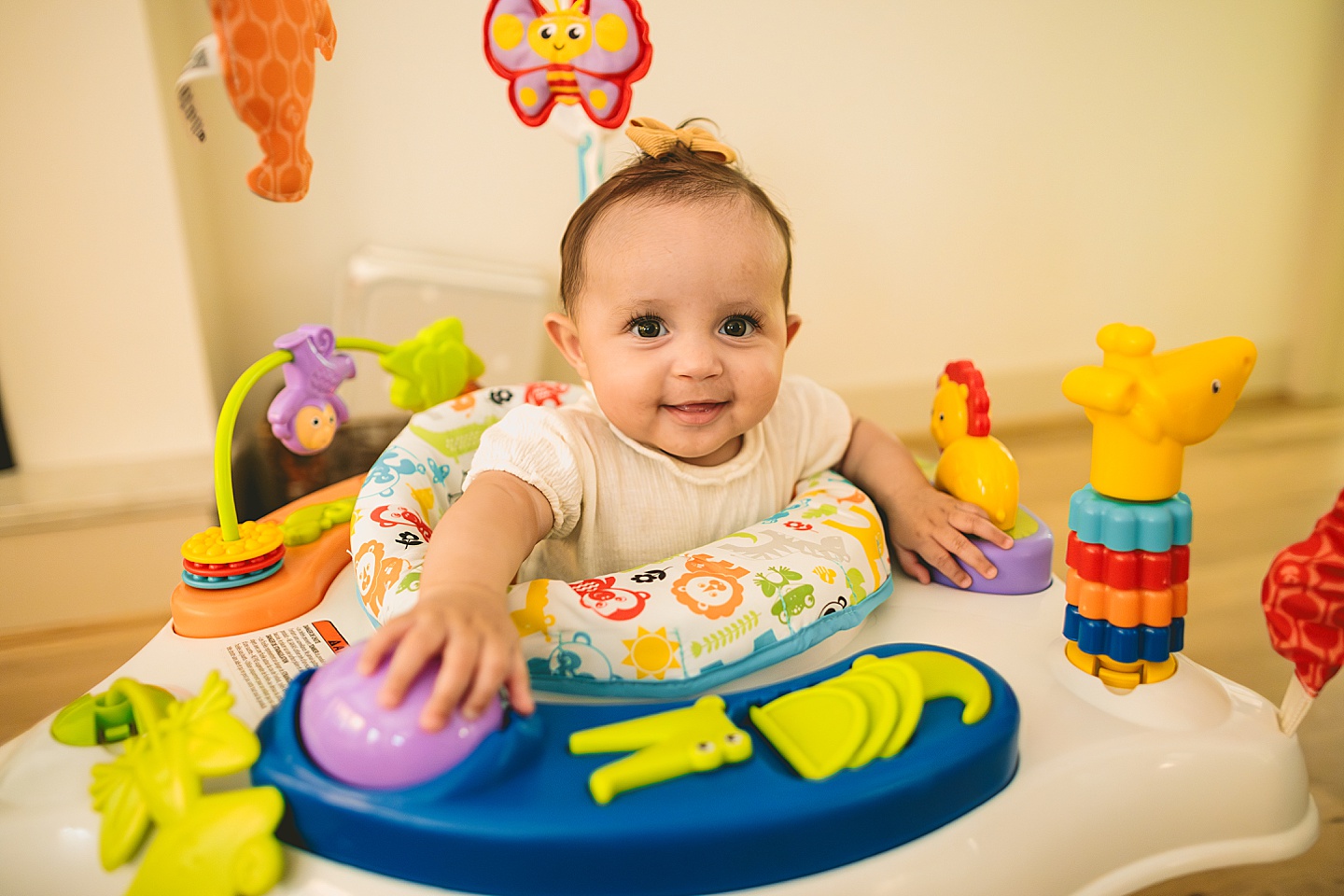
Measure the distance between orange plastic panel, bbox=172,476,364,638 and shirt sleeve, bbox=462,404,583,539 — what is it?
173mm

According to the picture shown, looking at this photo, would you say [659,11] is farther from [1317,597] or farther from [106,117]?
[1317,597]

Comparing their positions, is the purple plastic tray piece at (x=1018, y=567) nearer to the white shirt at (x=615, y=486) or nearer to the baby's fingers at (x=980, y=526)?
the baby's fingers at (x=980, y=526)

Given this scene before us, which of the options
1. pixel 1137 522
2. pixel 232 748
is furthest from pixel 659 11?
pixel 232 748

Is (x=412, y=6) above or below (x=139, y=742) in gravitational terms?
above

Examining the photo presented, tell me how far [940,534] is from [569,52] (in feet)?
1.81

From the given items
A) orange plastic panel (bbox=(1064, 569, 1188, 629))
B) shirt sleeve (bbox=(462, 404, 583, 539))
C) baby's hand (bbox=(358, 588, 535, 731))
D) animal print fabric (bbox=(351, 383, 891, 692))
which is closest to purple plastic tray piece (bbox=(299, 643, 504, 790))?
baby's hand (bbox=(358, 588, 535, 731))

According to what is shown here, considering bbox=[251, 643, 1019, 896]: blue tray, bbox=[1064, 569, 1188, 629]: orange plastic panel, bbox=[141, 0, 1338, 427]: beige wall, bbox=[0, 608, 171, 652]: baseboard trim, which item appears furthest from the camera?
bbox=[141, 0, 1338, 427]: beige wall

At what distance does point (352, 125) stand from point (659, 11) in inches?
20.9

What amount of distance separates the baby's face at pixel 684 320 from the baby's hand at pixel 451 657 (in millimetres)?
278

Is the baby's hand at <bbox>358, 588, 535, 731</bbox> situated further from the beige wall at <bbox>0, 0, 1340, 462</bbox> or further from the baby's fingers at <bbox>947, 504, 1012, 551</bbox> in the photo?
the beige wall at <bbox>0, 0, 1340, 462</bbox>

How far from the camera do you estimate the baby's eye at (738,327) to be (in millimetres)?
757

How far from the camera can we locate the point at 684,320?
73 centimetres

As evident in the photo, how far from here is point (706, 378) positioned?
733 millimetres

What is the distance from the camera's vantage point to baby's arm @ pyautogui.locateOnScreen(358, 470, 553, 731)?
0.47 metres
